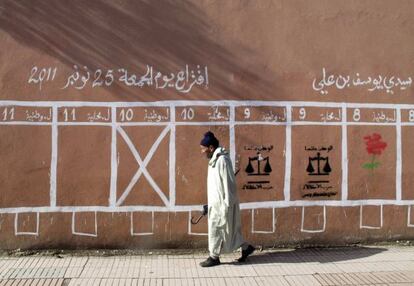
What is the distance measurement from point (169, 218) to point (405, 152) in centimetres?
335

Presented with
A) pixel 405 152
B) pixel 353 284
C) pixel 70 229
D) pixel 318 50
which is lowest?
pixel 353 284

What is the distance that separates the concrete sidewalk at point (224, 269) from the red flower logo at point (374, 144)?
4.36 feet

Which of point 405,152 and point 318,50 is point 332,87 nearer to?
point 318,50

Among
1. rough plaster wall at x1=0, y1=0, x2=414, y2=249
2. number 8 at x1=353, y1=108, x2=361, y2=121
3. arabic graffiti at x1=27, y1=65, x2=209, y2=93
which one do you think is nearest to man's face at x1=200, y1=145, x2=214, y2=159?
rough plaster wall at x1=0, y1=0, x2=414, y2=249

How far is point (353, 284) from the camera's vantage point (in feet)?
19.6

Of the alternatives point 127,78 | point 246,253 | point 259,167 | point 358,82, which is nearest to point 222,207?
point 246,253

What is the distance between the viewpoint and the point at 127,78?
7023 mm

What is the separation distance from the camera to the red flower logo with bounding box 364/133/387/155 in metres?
7.44

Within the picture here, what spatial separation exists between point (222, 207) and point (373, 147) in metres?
2.43

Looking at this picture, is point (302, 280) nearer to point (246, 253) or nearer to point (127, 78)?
point (246, 253)

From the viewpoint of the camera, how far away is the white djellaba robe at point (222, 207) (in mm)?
6391

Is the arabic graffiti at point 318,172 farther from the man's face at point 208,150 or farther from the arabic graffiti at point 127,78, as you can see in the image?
the arabic graffiti at point 127,78

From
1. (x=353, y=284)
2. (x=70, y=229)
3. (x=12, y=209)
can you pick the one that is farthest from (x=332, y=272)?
(x=12, y=209)

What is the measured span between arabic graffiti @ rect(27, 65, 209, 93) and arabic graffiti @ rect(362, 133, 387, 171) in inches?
92.0
